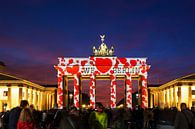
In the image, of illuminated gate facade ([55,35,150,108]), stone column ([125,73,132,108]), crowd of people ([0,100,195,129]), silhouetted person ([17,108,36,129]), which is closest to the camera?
crowd of people ([0,100,195,129])

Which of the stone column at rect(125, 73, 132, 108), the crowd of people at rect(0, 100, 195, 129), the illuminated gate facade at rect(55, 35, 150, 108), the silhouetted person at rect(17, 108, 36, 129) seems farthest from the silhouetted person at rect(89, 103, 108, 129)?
the illuminated gate facade at rect(55, 35, 150, 108)

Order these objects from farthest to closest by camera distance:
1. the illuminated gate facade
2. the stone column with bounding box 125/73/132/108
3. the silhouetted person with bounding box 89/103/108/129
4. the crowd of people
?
the illuminated gate facade
the stone column with bounding box 125/73/132/108
the silhouetted person with bounding box 89/103/108/129
the crowd of people

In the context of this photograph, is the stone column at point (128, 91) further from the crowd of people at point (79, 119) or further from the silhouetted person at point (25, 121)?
the silhouetted person at point (25, 121)

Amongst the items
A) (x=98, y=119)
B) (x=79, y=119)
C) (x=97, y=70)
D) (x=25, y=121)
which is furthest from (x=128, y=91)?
(x=79, y=119)

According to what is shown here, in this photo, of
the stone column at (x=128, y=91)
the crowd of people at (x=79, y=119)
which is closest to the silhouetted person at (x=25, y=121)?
the crowd of people at (x=79, y=119)

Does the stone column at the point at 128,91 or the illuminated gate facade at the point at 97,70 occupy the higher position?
the illuminated gate facade at the point at 97,70

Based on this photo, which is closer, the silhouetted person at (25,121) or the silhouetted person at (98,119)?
the silhouetted person at (25,121)

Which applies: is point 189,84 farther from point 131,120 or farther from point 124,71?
point 131,120

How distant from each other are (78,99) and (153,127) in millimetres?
38281

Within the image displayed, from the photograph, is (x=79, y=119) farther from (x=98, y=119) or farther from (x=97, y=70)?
(x=97, y=70)

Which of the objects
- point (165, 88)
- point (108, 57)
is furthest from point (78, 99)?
point (165, 88)

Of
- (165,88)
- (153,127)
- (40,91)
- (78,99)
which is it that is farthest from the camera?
(40,91)

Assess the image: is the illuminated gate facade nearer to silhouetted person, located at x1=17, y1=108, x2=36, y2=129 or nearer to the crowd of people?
the crowd of people

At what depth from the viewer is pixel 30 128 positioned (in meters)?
11.6
